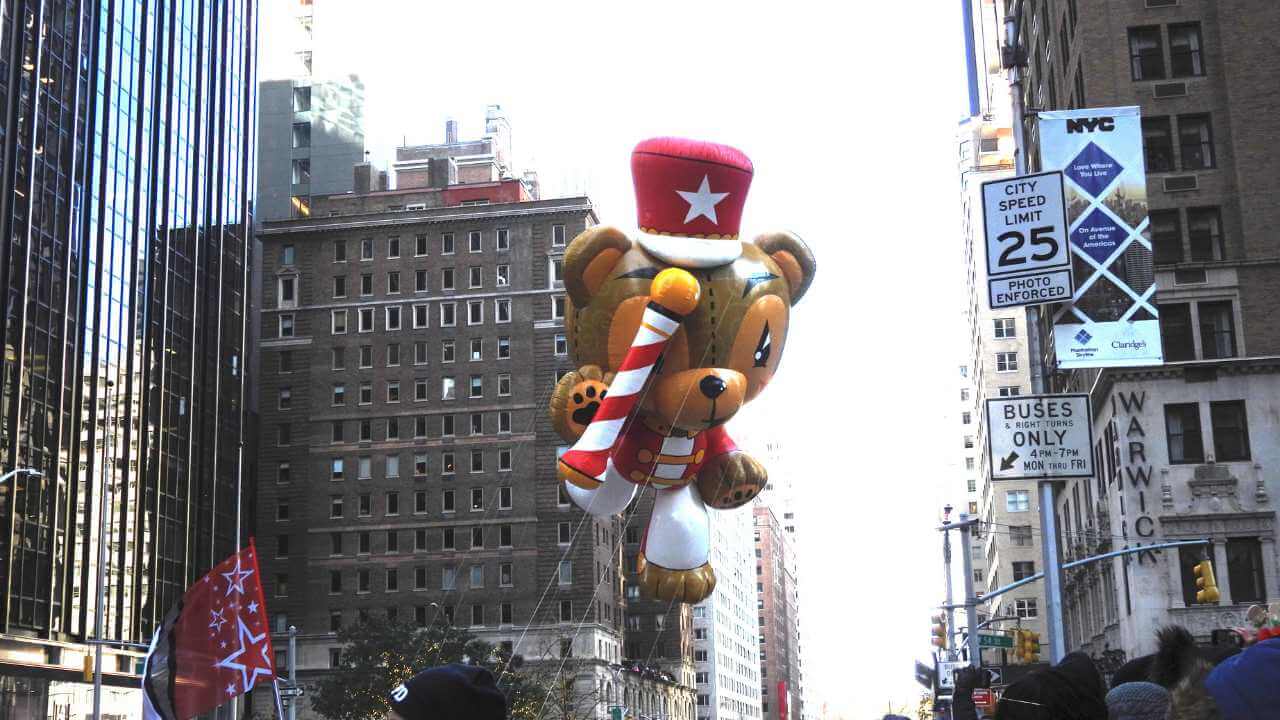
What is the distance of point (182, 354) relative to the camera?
3027 inches

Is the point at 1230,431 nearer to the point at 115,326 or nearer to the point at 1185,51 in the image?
the point at 1185,51

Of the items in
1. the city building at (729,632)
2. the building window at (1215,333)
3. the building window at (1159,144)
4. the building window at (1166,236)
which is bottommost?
the city building at (729,632)

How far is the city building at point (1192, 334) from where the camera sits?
45.9 m

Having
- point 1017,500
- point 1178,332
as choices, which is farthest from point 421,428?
point 1178,332

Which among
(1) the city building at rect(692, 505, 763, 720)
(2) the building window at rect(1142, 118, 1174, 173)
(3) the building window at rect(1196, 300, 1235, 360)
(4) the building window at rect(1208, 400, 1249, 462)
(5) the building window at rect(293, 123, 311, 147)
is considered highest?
(5) the building window at rect(293, 123, 311, 147)

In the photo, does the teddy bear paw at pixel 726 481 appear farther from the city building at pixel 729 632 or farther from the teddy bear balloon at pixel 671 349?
the city building at pixel 729 632

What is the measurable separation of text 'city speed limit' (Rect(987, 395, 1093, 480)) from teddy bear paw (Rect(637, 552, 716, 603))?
158 inches

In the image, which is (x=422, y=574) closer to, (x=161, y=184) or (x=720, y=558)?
(x=161, y=184)

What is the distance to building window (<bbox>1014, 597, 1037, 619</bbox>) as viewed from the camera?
3765 inches

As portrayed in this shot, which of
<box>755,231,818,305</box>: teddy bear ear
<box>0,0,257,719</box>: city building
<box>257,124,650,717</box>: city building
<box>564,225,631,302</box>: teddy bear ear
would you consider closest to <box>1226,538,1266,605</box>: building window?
<box>755,231,818,305</box>: teddy bear ear

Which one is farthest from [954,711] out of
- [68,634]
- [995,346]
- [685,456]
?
[995,346]

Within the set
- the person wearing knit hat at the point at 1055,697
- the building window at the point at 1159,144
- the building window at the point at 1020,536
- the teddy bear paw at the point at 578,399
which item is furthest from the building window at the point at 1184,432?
the building window at the point at 1020,536

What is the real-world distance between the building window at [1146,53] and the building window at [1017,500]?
51.9 metres

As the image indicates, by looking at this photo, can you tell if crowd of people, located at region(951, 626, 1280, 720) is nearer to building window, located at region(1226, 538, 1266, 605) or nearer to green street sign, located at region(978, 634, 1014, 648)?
green street sign, located at region(978, 634, 1014, 648)
